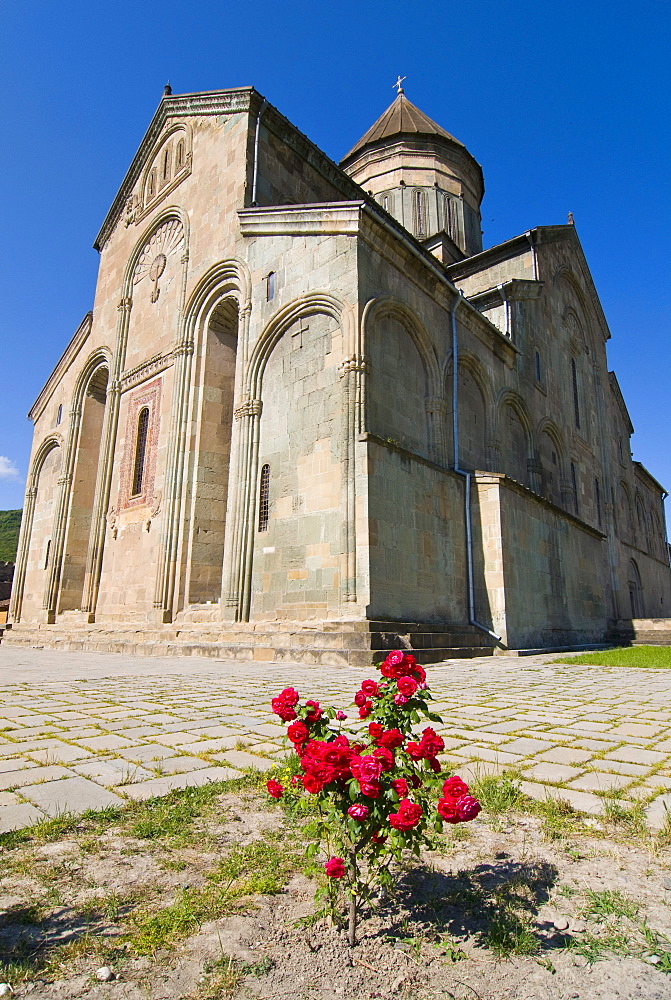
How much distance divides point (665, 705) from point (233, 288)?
1335cm

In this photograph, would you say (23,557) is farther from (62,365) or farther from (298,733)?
(298,733)

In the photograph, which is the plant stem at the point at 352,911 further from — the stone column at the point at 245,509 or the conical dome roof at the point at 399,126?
the conical dome roof at the point at 399,126

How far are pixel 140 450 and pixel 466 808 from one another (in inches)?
684

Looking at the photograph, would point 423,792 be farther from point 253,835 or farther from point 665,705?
point 665,705

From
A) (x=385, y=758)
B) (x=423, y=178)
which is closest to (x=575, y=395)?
(x=423, y=178)

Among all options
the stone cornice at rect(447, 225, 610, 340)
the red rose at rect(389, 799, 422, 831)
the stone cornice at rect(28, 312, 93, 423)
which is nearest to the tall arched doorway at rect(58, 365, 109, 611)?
the stone cornice at rect(28, 312, 93, 423)

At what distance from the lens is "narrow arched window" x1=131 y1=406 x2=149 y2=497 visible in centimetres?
1759

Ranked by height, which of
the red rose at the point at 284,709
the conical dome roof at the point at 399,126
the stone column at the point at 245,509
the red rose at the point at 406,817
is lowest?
the red rose at the point at 406,817

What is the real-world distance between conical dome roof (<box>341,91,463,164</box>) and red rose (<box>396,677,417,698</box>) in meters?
29.5

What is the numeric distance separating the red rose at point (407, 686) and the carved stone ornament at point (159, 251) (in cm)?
1790

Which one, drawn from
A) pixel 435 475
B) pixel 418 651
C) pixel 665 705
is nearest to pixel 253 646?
pixel 418 651

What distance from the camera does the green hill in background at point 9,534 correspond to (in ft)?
172

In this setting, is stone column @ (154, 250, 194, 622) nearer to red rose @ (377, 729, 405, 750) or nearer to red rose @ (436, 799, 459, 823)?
red rose @ (377, 729, 405, 750)

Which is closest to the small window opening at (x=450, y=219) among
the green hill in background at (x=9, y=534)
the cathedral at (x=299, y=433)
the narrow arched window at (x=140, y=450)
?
the cathedral at (x=299, y=433)
